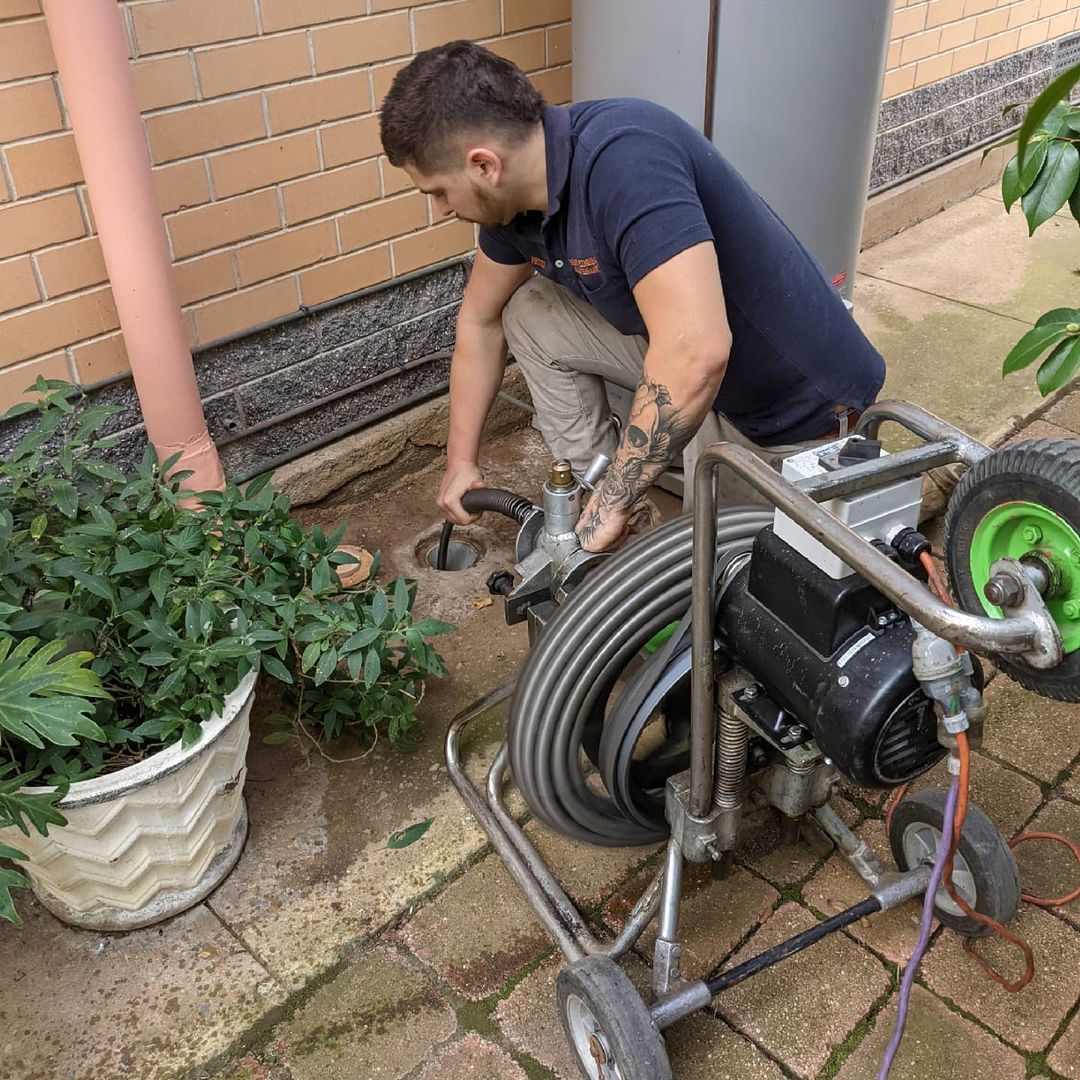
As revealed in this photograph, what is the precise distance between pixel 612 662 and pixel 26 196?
1736 mm

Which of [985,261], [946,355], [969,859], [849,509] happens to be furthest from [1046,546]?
[985,261]

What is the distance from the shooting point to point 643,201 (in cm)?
202

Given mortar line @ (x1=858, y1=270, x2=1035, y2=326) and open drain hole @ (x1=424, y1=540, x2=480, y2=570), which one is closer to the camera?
open drain hole @ (x1=424, y1=540, x2=480, y2=570)

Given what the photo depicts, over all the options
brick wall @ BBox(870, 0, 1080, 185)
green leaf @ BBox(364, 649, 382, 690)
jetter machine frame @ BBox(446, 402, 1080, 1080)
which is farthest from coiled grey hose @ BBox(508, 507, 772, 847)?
brick wall @ BBox(870, 0, 1080, 185)

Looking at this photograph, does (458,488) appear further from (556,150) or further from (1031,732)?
(1031,732)

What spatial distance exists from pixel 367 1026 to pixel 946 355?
131 inches

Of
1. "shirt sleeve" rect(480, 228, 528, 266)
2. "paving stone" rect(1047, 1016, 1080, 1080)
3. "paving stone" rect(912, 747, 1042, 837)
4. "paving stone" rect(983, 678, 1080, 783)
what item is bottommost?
"paving stone" rect(983, 678, 1080, 783)

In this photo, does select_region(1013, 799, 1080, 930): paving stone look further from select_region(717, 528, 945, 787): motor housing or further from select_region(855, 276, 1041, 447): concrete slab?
select_region(855, 276, 1041, 447): concrete slab

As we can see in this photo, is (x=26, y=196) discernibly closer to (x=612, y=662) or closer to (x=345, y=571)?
(x=345, y=571)

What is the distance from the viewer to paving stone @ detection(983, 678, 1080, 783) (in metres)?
2.42

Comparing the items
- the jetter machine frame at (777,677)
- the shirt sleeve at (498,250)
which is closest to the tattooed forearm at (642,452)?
the jetter machine frame at (777,677)

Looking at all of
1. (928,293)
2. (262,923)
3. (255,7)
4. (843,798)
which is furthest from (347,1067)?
(928,293)

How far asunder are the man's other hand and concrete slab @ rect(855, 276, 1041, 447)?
5.55 ft

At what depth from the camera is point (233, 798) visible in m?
2.12
